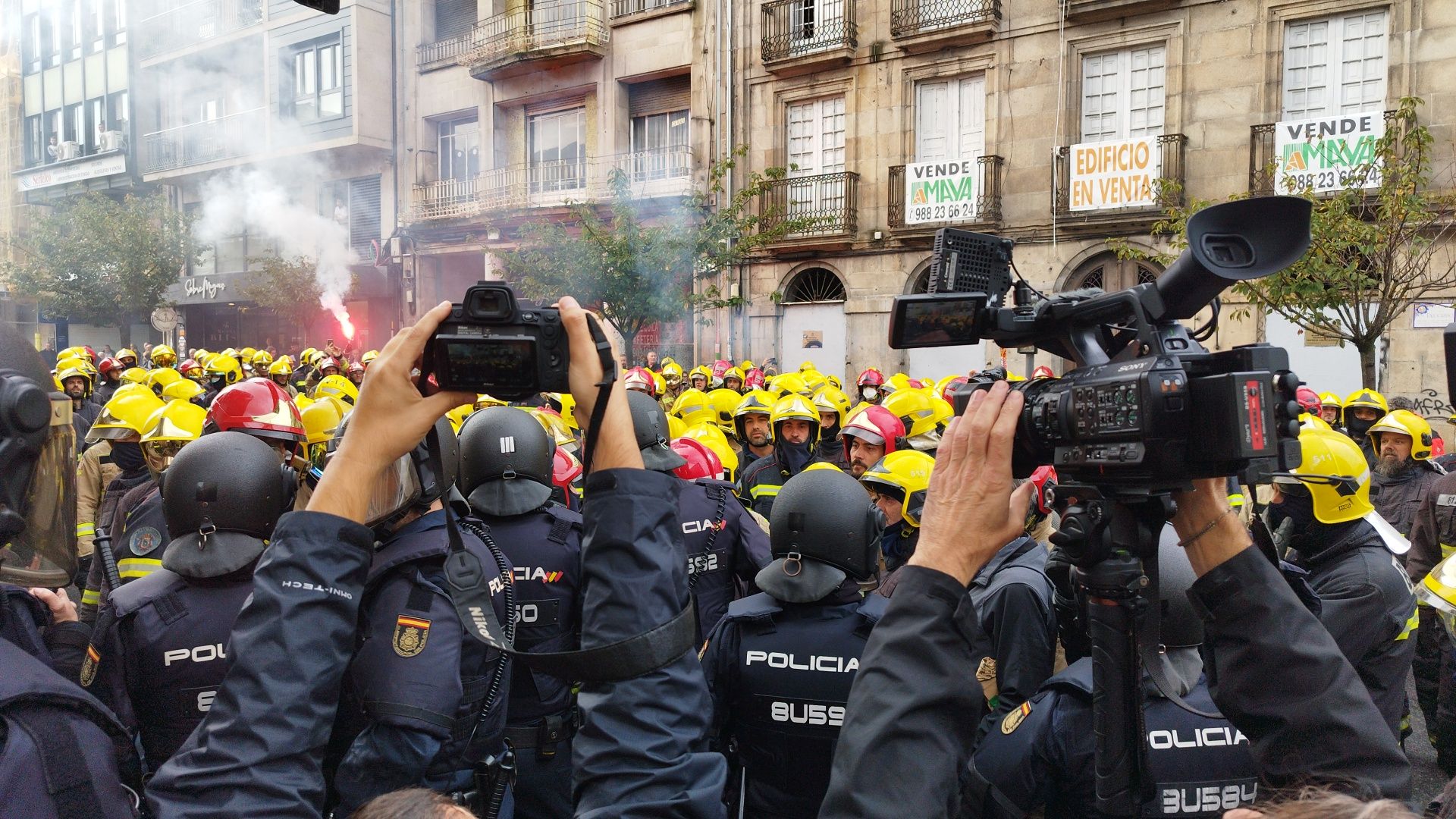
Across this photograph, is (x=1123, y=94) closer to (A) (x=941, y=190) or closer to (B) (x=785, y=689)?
(A) (x=941, y=190)

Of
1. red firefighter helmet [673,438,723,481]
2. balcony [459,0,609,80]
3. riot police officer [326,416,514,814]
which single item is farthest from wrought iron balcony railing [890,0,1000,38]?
riot police officer [326,416,514,814]

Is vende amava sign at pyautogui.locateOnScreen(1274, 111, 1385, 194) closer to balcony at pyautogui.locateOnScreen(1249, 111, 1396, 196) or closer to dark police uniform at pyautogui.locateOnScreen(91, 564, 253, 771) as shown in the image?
balcony at pyautogui.locateOnScreen(1249, 111, 1396, 196)

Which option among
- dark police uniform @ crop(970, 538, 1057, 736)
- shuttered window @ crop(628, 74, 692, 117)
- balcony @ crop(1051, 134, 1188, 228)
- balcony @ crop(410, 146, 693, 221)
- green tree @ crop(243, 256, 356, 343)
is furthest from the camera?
green tree @ crop(243, 256, 356, 343)

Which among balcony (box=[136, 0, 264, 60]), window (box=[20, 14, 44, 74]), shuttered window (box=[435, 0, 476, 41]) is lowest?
shuttered window (box=[435, 0, 476, 41])

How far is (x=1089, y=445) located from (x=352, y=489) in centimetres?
128

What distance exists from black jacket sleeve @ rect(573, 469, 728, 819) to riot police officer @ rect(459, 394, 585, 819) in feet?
6.41

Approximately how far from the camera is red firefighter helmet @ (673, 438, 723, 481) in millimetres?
6168

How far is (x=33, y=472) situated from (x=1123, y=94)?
1911cm

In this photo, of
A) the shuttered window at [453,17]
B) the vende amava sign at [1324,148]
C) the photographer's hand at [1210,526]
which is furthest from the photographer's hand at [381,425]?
the shuttered window at [453,17]

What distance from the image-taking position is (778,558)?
11.7 ft

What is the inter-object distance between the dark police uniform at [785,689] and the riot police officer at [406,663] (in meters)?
0.83

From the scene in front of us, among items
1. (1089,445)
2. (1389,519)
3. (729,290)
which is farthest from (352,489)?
(729,290)

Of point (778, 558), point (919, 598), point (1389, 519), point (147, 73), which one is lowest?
point (1389, 519)

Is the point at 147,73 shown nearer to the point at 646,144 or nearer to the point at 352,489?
the point at 646,144
